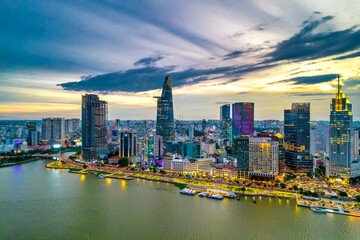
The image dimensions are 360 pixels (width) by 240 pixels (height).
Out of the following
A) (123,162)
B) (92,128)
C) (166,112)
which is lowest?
(123,162)

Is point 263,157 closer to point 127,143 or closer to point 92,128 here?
point 127,143

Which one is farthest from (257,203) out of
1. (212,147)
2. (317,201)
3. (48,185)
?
(212,147)

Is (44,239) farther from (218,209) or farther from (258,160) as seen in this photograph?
(258,160)

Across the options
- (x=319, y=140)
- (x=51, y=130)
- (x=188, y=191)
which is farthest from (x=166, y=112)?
(x=188, y=191)

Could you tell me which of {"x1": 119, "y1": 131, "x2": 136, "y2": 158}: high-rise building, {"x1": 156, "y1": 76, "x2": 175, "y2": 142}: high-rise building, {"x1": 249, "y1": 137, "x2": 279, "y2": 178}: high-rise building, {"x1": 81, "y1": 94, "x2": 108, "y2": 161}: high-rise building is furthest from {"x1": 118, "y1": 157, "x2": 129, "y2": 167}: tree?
{"x1": 156, "y1": 76, "x2": 175, "y2": 142}: high-rise building

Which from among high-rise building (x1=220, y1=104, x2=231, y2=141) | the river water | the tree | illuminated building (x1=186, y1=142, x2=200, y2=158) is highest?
high-rise building (x1=220, y1=104, x2=231, y2=141)

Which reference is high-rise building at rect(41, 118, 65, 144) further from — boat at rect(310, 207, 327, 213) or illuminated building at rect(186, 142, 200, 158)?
boat at rect(310, 207, 327, 213)
